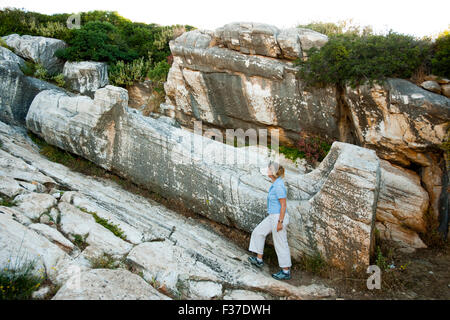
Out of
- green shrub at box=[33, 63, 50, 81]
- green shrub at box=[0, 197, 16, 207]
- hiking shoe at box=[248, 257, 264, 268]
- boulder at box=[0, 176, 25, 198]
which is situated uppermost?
green shrub at box=[33, 63, 50, 81]

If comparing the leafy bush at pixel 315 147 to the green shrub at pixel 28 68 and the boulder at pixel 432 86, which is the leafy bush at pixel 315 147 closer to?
the boulder at pixel 432 86

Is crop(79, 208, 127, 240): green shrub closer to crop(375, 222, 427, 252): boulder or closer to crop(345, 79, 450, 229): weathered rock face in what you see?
crop(375, 222, 427, 252): boulder

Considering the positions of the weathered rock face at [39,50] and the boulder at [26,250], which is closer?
the boulder at [26,250]

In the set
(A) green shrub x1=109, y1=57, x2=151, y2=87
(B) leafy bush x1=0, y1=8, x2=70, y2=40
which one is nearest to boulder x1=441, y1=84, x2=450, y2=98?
(A) green shrub x1=109, y1=57, x2=151, y2=87

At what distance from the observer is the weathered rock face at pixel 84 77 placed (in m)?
11.6

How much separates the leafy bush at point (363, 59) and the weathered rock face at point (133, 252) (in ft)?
17.4

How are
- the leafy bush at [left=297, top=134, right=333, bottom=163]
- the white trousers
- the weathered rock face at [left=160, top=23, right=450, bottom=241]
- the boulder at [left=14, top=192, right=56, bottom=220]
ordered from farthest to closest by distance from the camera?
the leafy bush at [left=297, top=134, right=333, bottom=163]
the weathered rock face at [left=160, top=23, right=450, bottom=241]
the boulder at [left=14, top=192, right=56, bottom=220]
the white trousers

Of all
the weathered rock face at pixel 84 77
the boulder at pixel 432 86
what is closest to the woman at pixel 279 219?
the boulder at pixel 432 86

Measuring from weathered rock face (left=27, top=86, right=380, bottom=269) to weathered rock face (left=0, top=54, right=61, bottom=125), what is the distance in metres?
0.94

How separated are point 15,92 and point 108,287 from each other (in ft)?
28.7

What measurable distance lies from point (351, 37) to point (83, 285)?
8.96 meters

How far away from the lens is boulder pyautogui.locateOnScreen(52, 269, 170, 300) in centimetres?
381

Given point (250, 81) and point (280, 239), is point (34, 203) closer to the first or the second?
point (280, 239)

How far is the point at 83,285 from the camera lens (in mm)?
3955
